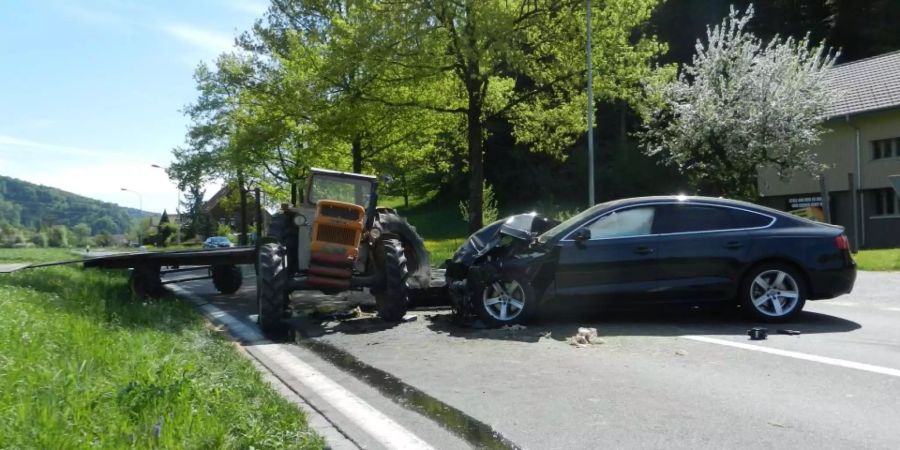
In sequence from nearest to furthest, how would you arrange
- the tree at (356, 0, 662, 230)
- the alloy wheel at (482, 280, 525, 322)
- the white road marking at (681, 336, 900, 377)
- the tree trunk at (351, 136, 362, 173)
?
the white road marking at (681, 336, 900, 377), the alloy wheel at (482, 280, 525, 322), the tree at (356, 0, 662, 230), the tree trunk at (351, 136, 362, 173)

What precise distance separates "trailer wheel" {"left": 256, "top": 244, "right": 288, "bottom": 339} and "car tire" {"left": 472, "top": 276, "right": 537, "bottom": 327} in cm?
246

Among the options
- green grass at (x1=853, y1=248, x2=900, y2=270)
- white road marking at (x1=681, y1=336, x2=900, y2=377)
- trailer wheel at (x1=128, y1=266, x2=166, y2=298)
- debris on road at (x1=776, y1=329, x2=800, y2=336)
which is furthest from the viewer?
green grass at (x1=853, y1=248, x2=900, y2=270)

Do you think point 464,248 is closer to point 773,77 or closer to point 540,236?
point 540,236

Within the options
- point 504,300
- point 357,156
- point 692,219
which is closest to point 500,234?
point 504,300

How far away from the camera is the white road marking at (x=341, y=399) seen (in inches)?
186

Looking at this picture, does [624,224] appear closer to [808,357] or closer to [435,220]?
[808,357]

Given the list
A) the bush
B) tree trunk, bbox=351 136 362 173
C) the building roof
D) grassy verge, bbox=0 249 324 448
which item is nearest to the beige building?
the building roof

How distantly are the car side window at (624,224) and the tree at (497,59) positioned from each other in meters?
9.95

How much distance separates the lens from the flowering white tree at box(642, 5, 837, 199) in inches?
1017

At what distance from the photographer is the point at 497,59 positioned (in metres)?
18.9

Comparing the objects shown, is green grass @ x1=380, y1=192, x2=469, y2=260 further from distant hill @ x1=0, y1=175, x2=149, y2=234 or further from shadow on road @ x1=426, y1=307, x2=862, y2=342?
distant hill @ x1=0, y1=175, x2=149, y2=234

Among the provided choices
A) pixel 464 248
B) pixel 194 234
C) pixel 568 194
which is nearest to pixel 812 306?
pixel 464 248

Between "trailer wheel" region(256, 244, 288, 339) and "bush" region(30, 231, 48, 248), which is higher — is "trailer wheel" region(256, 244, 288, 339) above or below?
below

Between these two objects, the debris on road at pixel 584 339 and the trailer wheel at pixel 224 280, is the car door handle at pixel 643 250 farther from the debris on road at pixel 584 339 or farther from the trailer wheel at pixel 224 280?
the trailer wheel at pixel 224 280
